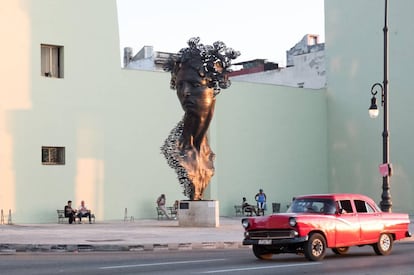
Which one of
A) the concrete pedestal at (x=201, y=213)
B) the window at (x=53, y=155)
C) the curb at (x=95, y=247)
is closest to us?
the curb at (x=95, y=247)

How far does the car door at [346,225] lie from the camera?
19531mm

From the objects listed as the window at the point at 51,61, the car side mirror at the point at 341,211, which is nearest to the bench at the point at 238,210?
the window at the point at 51,61

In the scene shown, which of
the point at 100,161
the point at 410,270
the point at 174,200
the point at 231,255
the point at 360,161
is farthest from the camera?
the point at 360,161

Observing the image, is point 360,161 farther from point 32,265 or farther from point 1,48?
point 32,265

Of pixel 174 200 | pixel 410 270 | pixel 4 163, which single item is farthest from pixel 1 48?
pixel 410 270

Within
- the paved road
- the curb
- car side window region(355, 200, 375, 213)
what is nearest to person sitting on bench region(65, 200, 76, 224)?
the curb

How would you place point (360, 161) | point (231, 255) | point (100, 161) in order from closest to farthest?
point (231, 255) < point (100, 161) < point (360, 161)

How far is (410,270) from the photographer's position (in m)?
16.6

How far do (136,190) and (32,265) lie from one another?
23611 millimetres

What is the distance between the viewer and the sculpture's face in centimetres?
3253

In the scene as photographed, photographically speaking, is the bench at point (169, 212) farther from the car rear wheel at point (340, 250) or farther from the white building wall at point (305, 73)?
the white building wall at point (305, 73)

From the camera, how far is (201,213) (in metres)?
32.5

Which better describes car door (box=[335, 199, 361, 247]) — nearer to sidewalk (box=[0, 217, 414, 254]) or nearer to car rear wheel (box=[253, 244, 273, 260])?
car rear wheel (box=[253, 244, 273, 260])

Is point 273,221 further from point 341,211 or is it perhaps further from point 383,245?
point 383,245
